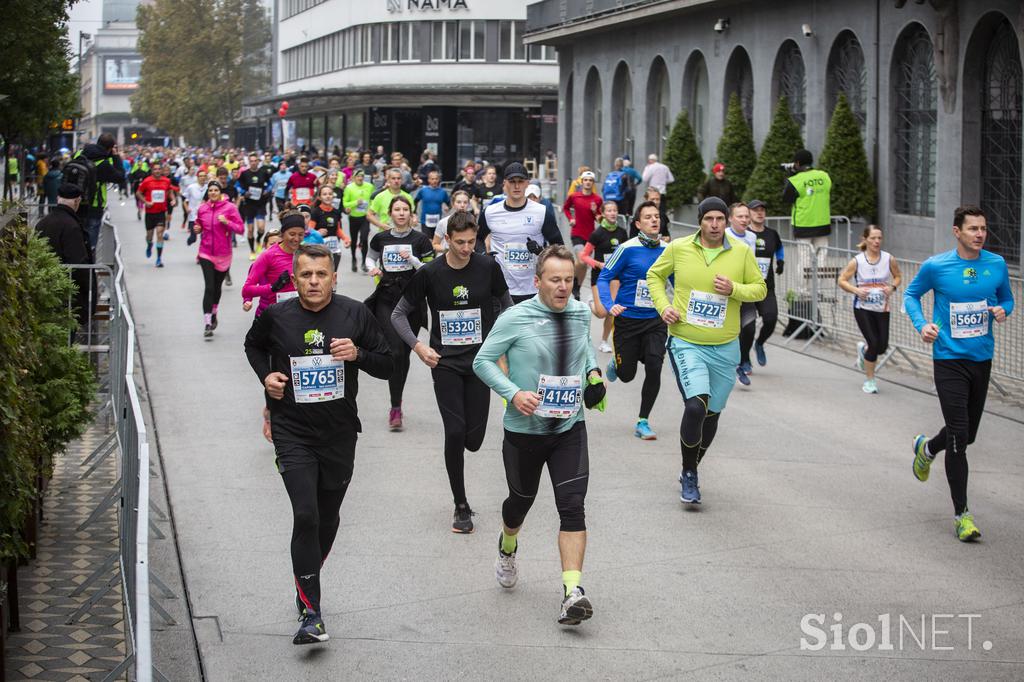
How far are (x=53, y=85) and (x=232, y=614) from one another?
960 inches

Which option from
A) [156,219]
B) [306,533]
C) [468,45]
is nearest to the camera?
[306,533]

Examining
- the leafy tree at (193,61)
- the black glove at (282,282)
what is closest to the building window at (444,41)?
the leafy tree at (193,61)

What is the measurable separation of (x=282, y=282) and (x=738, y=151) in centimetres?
2241

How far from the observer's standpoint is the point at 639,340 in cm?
1206

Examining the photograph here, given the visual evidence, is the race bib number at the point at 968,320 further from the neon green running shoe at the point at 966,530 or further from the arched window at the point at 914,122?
the arched window at the point at 914,122

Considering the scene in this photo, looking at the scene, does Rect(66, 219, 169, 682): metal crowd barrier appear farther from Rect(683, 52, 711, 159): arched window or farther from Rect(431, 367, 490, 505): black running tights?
Rect(683, 52, 711, 159): arched window

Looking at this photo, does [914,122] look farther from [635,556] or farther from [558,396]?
[558,396]

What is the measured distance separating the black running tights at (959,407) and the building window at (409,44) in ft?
217

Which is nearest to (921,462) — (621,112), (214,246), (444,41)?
(214,246)

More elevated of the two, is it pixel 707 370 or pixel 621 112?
pixel 621 112

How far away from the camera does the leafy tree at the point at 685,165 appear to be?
120 ft

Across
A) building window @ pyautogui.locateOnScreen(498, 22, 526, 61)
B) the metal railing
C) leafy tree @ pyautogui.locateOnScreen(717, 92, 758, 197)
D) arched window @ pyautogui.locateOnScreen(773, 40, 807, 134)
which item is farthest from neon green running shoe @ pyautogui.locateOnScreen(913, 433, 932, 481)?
building window @ pyautogui.locateOnScreen(498, 22, 526, 61)

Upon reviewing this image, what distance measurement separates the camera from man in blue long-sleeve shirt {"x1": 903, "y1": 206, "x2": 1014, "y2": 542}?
9.09 meters

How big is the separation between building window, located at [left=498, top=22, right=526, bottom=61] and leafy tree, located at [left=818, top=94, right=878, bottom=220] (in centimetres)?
4581
